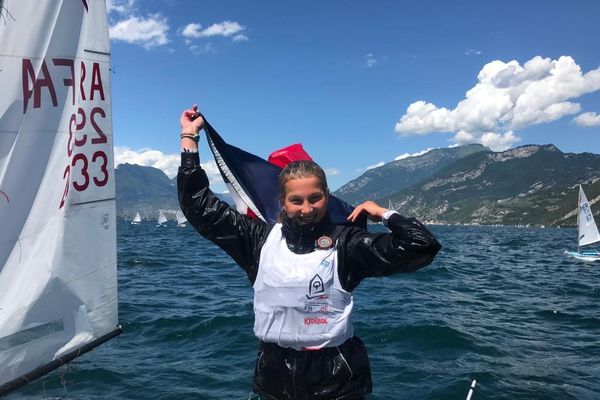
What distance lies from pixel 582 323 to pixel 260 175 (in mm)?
15674

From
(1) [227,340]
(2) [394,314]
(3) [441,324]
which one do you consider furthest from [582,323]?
(1) [227,340]

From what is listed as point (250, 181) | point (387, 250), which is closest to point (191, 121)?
point (250, 181)

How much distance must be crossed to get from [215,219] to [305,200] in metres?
0.84

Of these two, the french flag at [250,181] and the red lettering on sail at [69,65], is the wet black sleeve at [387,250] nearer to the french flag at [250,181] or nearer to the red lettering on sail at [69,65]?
the french flag at [250,181]

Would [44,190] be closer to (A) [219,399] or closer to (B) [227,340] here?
(A) [219,399]

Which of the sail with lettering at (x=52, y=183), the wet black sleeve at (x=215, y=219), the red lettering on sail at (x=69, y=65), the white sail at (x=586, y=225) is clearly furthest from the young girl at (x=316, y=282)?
the white sail at (x=586, y=225)

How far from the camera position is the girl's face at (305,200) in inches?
136

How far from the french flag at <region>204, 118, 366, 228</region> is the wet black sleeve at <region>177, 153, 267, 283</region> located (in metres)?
0.78

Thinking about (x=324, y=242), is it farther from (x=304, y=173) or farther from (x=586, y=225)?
(x=586, y=225)

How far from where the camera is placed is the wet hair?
11.4 ft

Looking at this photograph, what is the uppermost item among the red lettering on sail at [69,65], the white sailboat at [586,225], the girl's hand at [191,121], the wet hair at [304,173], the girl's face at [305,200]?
the red lettering on sail at [69,65]

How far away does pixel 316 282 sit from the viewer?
11.2 ft

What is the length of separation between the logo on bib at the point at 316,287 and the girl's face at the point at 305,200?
1.46 ft

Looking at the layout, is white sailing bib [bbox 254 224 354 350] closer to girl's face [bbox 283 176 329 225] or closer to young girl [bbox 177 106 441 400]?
young girl [bbox 177 106 441 400]
